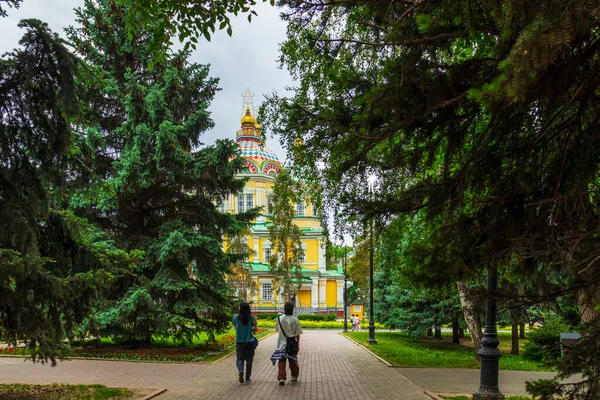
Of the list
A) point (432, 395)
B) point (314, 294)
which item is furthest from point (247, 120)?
point (432, 395)

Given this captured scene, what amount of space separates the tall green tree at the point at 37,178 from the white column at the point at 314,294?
153 feet

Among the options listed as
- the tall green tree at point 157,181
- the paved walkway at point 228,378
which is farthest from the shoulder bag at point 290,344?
the tall green tree at point 157,181

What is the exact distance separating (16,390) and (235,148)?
32.9 ft

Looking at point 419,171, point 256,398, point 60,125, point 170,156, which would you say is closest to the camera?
point 419,171

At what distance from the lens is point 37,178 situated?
7461 mm

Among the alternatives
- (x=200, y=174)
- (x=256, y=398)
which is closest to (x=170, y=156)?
(x=200, y=174)

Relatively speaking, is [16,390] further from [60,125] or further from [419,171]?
[419,171]

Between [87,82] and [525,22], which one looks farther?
[87,82]

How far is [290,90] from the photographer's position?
10938mm

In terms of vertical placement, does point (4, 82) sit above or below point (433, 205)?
above

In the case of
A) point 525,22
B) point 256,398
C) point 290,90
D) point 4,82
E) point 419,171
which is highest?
point 290,90

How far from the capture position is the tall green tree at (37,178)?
6.85 m

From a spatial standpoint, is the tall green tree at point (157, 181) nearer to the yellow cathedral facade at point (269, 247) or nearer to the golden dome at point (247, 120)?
the yellow cathedral facade at point (269, 247)

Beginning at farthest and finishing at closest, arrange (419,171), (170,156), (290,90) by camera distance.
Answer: (170,156), (290,90), (419,171)
